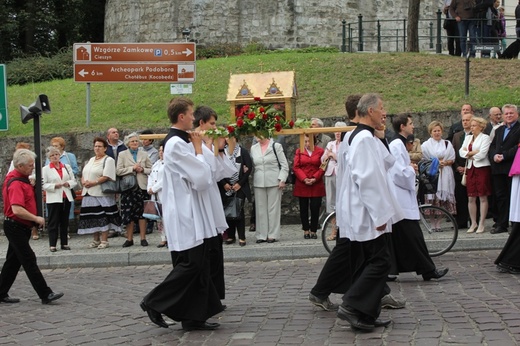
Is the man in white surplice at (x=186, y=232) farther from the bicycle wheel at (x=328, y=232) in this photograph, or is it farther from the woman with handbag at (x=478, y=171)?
the woman with handbag at (x=478, y=171)

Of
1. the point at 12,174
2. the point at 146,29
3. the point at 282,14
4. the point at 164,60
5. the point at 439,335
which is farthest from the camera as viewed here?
the point at 146,29

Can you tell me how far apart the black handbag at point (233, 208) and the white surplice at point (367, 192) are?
562cm

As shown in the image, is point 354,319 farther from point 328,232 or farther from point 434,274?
point 328,232

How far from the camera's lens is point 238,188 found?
1384 cm

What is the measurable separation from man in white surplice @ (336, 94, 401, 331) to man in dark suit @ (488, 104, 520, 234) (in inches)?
230

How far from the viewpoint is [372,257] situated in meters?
7.93

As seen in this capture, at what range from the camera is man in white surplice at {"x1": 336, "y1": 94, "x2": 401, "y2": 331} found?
7.74 meters

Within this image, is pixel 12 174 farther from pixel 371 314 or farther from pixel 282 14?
pixel 282 14

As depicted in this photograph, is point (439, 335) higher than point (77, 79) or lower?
lower

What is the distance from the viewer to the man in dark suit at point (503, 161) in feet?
44.2

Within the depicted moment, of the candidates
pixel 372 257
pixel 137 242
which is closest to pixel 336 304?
pixel 372 257

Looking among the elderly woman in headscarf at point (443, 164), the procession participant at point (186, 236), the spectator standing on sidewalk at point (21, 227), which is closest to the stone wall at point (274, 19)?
the elderly woman in headscarf at point (443, 164)

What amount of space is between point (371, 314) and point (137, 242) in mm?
7599

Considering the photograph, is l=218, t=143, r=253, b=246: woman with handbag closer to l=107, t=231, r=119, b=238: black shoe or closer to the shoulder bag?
the shoulder bag
